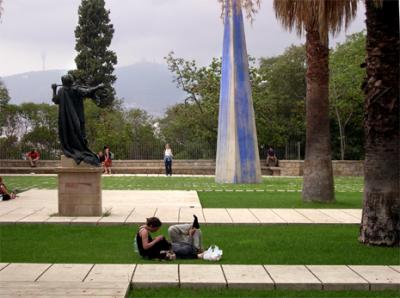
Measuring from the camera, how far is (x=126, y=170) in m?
36.3

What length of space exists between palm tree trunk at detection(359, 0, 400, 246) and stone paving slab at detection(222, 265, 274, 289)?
2.85m

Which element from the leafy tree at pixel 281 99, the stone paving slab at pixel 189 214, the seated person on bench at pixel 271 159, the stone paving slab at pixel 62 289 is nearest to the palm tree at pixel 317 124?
the stone paving slab at pixel 189 214

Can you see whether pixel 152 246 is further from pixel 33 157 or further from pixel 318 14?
pixel 33 157

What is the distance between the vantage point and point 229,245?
10.8 metres

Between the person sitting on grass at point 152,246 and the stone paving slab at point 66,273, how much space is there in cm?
86

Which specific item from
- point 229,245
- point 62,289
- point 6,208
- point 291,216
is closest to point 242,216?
point 291,216

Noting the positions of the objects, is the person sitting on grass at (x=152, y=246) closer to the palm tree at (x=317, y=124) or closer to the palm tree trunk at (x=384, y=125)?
the palm tree trunk at (x=384, y=125)

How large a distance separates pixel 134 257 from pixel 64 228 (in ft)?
11.2

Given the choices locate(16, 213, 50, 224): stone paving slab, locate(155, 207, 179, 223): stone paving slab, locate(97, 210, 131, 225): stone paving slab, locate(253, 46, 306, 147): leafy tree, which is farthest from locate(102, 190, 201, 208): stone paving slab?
locate(253, 46, 306, 147): leafy tree

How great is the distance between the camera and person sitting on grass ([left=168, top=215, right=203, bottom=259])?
31.7 feet

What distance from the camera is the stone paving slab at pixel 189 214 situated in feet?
44.5

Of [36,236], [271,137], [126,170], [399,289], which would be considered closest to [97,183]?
[36,236]

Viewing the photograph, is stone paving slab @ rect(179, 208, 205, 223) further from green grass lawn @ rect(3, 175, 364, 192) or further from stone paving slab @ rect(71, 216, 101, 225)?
green grass lawn @ rect(3, 175, 364, 192)

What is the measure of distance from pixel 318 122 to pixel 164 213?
4.89 metres
